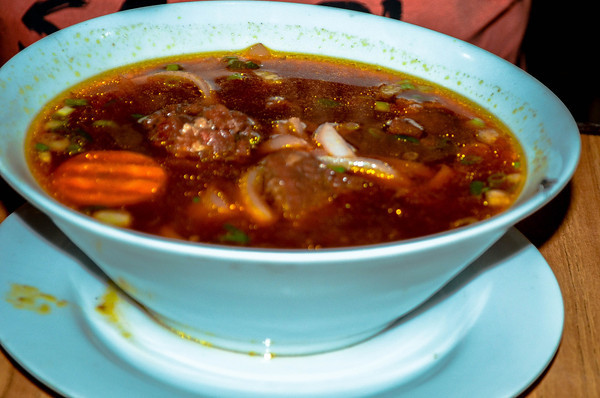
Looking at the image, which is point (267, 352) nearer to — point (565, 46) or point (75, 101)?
point (75, 101)

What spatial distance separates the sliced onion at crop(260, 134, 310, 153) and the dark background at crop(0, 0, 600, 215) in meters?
3.95

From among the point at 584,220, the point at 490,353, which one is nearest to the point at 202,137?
the point at 490,353

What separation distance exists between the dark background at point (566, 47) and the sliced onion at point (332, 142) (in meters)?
3.88

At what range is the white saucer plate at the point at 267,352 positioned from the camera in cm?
131

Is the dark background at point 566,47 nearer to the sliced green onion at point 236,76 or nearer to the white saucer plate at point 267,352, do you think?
the sliced green onion at point 236,76

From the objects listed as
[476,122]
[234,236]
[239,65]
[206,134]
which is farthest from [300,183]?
[239,65]

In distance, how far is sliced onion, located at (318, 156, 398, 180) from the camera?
1745 millimetres

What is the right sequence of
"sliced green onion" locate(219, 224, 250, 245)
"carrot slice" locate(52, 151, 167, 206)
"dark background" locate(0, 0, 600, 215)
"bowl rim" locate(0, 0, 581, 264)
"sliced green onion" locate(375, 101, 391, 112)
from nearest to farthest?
"bowl rim" locate(0, 0, 581, 264) → "sliced green onion" locate(219, 224, 250, 245) → "carrot slice" locate(52, 151, 167, 206) → "sliced green onion" locate(375, 101, 391, 112) → "dark background" locate(0, 0, 600, 215)

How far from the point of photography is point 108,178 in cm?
163

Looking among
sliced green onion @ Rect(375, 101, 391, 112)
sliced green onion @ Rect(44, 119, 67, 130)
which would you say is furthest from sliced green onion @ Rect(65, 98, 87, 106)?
sliced green onion @ Rect(375, 101, 391, 112)

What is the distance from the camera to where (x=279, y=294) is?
1.15 metres

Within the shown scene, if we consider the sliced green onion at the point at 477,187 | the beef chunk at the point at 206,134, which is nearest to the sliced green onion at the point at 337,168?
the beef chunk at the point at 206,134

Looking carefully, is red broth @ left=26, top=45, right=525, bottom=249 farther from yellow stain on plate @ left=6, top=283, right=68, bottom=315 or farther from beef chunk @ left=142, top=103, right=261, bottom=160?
yellow stain on plate @ left=6, top=283, right=68, bottom=315

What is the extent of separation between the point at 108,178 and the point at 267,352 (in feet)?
2.00
